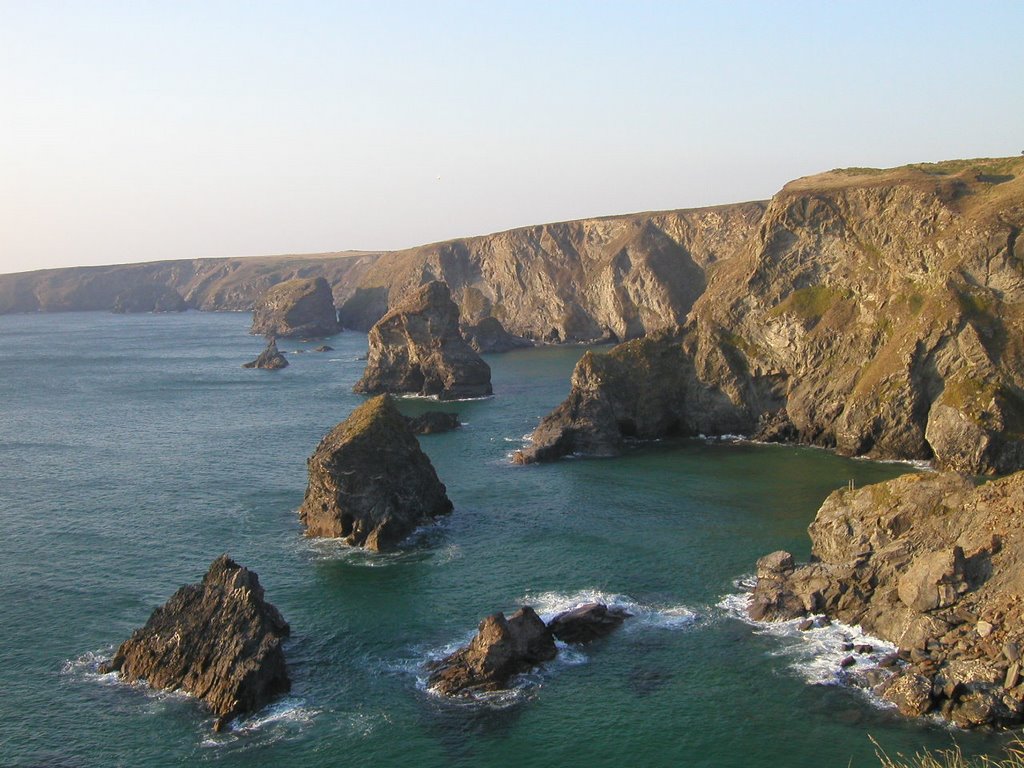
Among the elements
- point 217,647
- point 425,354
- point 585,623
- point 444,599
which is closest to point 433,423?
point 425,354

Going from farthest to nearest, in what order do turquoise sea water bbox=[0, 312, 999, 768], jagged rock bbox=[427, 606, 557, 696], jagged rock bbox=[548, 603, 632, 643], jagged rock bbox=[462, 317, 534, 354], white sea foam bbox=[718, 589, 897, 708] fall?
jagged rock bbox=[462, 317, 534, 354] → jagged rock bbox=[548, 603, 632, 643] → jagged rock bbox=[427, 606, 557, 696] → white sea foam bbox=[718, 589, 897, 708] → turquoise sea water bbox=[0, 312, 999, 768]

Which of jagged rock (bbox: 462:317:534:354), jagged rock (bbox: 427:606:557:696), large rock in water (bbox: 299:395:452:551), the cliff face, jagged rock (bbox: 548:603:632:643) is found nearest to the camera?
jagged rock (bbox: 427:606:557:696)

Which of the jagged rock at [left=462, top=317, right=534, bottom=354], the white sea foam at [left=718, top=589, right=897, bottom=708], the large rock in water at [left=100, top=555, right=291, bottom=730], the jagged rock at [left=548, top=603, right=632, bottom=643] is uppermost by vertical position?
the jagged rock at [left=462, top=317, right=534, bottom=354]

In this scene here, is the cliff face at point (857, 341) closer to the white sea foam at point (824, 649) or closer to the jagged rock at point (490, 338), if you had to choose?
the white sea foam at point (824, 649)

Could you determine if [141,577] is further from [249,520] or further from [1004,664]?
[1004,664]

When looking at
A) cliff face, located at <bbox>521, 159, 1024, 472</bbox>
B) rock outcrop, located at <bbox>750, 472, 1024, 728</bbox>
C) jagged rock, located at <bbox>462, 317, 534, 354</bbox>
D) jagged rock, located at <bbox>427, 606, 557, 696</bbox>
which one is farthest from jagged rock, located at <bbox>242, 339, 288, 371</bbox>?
rock outcrop, located at <bbox>750, 472, 1024, 728</bbox>

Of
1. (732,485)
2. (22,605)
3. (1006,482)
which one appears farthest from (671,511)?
(22,605)

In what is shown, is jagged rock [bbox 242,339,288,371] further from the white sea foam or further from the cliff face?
the white sea foam
